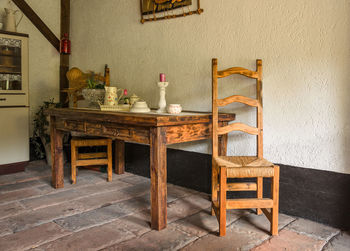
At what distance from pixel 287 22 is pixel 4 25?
3.35m

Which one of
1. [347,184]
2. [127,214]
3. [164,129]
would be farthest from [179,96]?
[347,184]

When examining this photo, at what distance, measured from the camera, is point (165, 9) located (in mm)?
3328

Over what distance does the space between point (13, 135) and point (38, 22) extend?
1704 millimetres

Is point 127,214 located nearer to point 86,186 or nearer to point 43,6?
point 86,186

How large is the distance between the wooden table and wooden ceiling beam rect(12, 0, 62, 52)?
2099 millimetres

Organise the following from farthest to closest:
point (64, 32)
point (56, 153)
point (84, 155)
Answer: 1. point (64, 32)
2. point (84, 155)
3. point (56, 153)

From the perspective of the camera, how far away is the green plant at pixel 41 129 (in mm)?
4211

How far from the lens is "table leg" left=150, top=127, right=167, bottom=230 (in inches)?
85.4

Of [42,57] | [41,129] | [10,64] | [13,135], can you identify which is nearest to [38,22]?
[42,57]

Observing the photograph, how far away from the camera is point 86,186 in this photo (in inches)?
128

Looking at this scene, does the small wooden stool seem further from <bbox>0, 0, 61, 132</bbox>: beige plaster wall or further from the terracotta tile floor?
<bbox>0, 0, 61, 132</bbox>: beige plaster wall

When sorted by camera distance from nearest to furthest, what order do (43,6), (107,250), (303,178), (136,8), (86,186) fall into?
(107,250)
(303,178)
(86,186)
(136,8)
(43,6)

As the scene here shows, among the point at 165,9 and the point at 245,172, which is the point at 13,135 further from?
the point at 245,172

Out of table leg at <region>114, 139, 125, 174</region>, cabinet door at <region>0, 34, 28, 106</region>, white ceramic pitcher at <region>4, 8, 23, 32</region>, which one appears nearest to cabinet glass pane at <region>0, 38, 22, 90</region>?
cabinet door at <region>0, 34, 28, 106</region>
